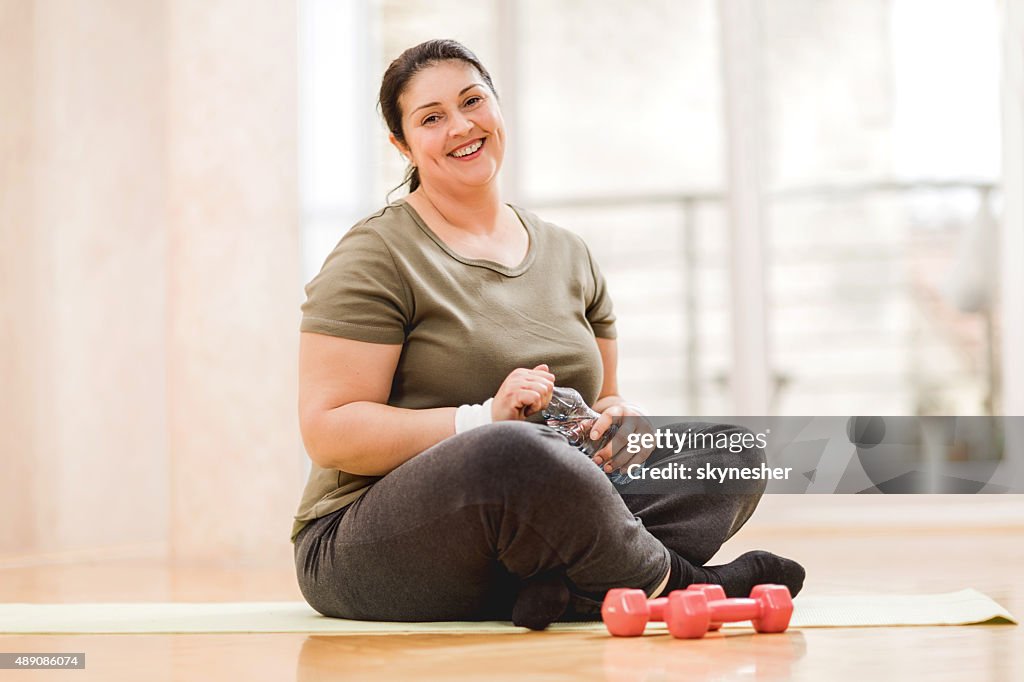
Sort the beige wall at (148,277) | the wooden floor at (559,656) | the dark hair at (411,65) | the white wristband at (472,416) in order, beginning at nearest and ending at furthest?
1. the wooden floor at (559,656)
2. the white wristband at (472,416)
3. the dark hair at (411,65)
4. the beige wall at (148,277)

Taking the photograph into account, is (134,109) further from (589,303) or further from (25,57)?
(589,303)

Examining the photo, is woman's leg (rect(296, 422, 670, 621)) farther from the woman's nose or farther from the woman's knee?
the woman's nose

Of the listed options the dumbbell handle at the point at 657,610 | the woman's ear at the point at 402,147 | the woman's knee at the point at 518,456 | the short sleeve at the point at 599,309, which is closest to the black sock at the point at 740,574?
the dumbbell handle at the point at 657,610

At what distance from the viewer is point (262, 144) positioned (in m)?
3.04

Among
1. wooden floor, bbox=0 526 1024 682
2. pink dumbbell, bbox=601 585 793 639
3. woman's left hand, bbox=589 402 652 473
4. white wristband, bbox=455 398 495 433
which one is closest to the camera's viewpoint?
wooden floor, bbox=0 526 1024 682

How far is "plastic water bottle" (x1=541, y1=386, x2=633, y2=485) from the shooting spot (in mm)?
1470

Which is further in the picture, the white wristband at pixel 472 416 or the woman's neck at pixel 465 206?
the woman's neck at pixel 465 206

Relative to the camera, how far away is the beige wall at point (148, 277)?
9.89 feet

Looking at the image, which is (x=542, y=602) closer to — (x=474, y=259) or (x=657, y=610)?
(x=657, y=610)

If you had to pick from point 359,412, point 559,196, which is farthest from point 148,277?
point 359,412

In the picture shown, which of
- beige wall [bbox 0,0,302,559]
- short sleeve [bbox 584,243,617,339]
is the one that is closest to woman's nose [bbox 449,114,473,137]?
short sleeve [bbox 584,243,617,339]

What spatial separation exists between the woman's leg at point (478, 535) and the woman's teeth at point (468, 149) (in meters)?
0.44

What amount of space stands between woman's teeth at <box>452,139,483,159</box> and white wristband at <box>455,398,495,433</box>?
0.37 meters

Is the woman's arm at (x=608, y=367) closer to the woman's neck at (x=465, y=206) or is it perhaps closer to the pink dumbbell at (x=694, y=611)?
the woman's neck at (x=465, y=206)
